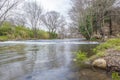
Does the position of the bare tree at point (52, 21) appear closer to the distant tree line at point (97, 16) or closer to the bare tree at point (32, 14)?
the bare tree at point (32, 14)

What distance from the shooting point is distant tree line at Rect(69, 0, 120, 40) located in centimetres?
2489

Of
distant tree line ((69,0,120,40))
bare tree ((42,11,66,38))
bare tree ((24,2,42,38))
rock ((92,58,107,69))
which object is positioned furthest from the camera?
bare tree ((42,11,66,38))

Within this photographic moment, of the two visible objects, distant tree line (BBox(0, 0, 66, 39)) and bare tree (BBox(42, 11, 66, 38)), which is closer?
distant tree line (BBox(0, 0, 66, 39))

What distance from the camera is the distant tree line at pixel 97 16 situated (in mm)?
24891

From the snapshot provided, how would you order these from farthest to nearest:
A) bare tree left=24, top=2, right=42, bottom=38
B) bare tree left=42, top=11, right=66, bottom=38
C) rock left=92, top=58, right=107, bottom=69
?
1. bare tree left=42, top=11, right=66, bottom=38
2. bare tree left=24, top=2, right=42, bottom=38
3. rock left=92, top=58, right=107, bottom=69

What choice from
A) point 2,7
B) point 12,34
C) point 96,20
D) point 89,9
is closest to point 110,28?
point 96,20

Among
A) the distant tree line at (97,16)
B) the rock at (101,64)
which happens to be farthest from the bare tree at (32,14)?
the rock at (101,64)

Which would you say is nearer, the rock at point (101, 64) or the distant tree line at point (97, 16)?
the rock at point (101, 64)

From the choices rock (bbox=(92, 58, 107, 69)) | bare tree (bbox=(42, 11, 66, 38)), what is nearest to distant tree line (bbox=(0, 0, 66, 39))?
bare tree (bbox=(42, 11, 66, 38))

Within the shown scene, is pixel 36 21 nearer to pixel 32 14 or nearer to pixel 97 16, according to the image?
pixel 32 14

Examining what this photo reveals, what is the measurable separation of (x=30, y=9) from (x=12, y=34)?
11822 millimetres

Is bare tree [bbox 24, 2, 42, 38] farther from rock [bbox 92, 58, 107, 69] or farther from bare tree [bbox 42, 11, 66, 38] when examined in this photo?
rock [bbox 92, 58, 107, 69]

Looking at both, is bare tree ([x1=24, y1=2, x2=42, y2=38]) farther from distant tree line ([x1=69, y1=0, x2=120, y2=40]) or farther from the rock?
the rock

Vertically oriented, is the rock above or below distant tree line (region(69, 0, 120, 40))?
below
